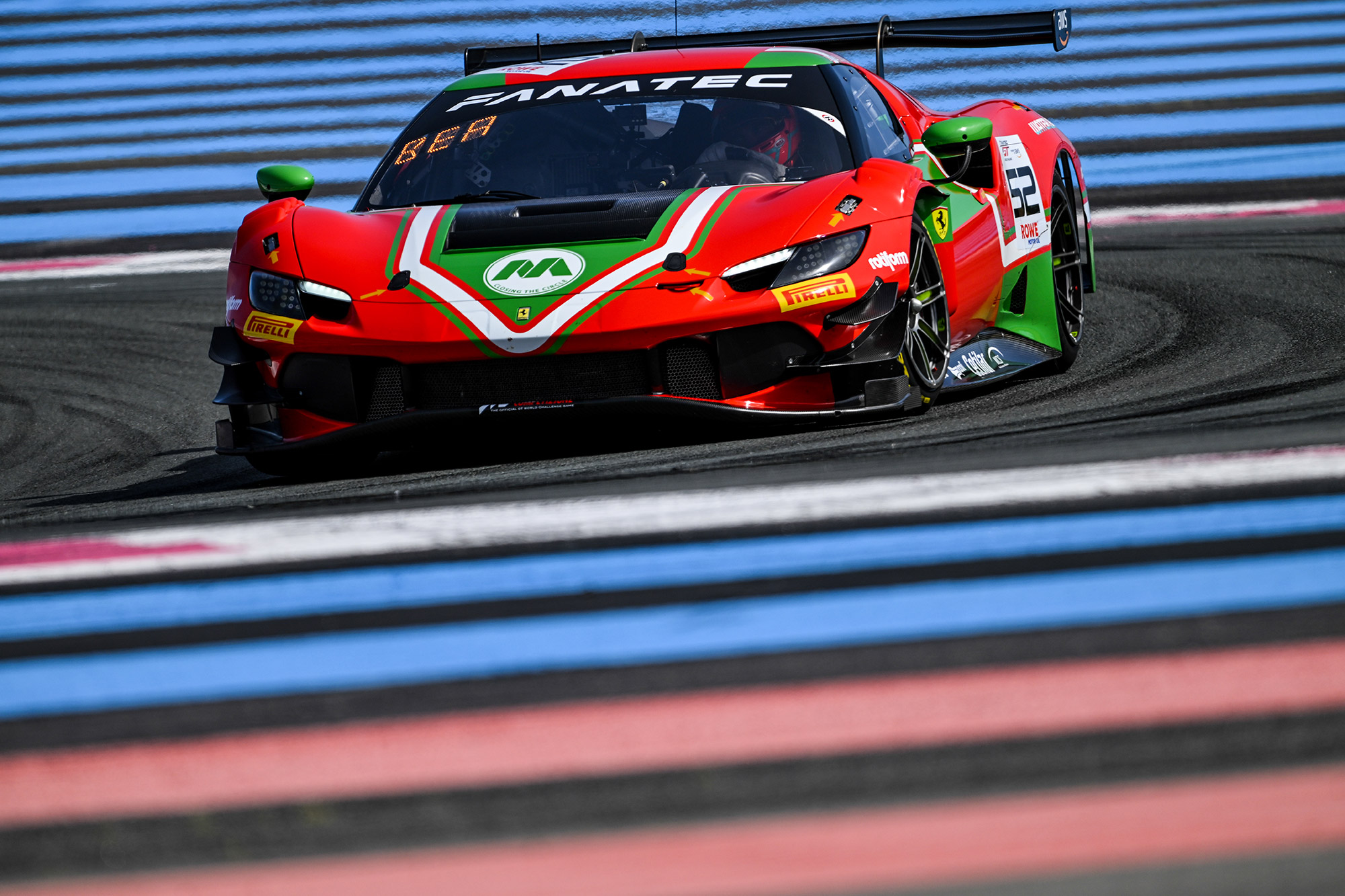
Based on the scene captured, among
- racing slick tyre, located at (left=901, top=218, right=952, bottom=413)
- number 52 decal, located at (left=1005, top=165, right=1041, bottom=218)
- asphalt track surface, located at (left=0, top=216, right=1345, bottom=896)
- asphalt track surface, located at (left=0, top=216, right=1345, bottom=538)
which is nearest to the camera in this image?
asphalt track surface, located at (left=0, top=216, right=1345, bottom=896)

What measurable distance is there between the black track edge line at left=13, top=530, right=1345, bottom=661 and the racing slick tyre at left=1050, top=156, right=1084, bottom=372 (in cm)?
361

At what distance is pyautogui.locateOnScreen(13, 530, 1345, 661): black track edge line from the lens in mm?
2945

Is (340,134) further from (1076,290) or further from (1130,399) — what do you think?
(1130,399)

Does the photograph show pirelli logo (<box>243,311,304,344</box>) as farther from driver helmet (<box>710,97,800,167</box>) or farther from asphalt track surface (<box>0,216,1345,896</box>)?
asphalt track surface (<box>0,216,1345,896</box>)

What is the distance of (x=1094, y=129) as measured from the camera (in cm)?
1365

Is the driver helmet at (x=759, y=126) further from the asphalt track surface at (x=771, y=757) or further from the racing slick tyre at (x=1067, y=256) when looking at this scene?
the asphalt track surface at (x=771, y=757)

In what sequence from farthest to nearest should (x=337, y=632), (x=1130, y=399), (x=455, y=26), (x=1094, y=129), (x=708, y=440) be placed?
(x=455, y=26), (x=1094, y=129), (x=1130, y=399), (x=708, y=440), (x=337, y=632)

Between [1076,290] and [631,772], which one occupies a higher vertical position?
[631,772]

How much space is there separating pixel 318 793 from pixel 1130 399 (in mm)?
3737

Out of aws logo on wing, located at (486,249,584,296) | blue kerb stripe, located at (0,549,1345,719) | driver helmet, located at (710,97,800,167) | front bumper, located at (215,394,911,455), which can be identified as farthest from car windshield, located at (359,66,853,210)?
blue kerb stripe, located at (0,549,1345,719)

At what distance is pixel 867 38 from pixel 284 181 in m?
2.77

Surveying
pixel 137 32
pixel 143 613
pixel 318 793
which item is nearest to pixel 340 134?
pixel 137 32

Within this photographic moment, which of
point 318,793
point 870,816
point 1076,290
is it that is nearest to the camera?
point 870,816

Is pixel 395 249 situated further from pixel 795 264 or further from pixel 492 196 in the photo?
pixel 795 264
